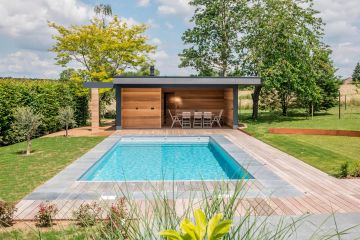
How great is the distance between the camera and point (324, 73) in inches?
1114

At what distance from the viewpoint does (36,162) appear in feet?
36.4

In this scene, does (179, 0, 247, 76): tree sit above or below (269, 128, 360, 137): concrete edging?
above

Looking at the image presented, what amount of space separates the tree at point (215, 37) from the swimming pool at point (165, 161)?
39.4ft

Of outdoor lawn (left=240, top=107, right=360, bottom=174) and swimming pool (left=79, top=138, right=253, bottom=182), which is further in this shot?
outdoor lawn (left=240, top=107, right=360, bottom=174)

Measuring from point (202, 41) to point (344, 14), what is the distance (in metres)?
10.1

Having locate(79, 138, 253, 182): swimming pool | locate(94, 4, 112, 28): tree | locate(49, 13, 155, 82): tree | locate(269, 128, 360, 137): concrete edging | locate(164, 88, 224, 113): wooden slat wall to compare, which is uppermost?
locate(94, 4, 112, 28): tree

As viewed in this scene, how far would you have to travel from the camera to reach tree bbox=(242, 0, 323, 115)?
23391 mm

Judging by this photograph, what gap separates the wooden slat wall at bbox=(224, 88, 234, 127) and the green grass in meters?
7.92

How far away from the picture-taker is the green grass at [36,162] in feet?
27.1

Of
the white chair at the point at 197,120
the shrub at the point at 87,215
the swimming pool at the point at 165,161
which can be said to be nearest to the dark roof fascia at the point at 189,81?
the white chair at the point at 197,120

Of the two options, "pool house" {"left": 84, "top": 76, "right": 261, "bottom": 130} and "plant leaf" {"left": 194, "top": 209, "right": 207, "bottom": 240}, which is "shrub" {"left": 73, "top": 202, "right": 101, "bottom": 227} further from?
"pool house" {"left": 84, "top": 76, "right": 261, "bottom": 130}

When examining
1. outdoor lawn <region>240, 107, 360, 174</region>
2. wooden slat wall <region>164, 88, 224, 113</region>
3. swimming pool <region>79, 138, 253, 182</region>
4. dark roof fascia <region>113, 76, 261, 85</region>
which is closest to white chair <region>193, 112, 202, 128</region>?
wooden slat wall <region>164, 88, 224, 113</region>

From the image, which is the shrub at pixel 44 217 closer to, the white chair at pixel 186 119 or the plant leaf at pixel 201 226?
the plant leaf at pixel 201 226

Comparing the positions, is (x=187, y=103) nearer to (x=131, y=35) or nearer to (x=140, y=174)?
(x=131, y=35)
